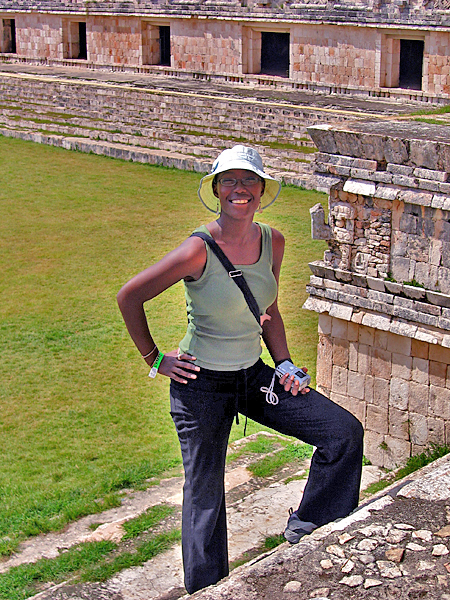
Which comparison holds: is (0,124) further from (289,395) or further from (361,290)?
(289,395)

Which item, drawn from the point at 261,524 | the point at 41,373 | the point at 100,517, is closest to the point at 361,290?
the point at 261,524

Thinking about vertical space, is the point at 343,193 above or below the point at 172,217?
above

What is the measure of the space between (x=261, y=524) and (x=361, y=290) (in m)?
1.88

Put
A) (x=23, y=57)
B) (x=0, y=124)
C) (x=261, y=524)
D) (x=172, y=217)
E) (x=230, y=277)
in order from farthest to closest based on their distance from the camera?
(x=23, y=57), (x=0, y=124), (x=172, y=217), (x=261, y=524), (x=230, y=277)

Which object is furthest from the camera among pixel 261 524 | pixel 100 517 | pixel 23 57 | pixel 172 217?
pixel 23 57

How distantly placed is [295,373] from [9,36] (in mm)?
34768

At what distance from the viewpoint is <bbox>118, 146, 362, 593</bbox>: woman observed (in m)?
3.39

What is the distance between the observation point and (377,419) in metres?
6.02

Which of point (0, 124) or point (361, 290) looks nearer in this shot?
point (361, 290)

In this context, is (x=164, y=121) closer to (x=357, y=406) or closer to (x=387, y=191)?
(x=357, y=406)

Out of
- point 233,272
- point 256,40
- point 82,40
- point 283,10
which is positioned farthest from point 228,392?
point 82,40

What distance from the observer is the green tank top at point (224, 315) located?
3.38m

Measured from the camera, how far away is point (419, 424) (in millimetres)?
5781

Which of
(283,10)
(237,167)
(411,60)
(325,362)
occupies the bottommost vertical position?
(325,362)
